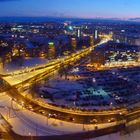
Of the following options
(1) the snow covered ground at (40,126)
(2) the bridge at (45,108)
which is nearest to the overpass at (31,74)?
(2) the bridge at (45,108)

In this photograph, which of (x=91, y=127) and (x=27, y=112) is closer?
(x=91, y=127)

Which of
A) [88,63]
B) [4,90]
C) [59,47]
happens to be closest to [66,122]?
[4,90]

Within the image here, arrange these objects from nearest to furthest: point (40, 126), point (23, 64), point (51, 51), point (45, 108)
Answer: point (40, 126)
point (45, 108)
point (23, 64)
point (51, 51)

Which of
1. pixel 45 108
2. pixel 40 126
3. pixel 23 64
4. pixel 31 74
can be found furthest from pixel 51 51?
pixel 40 126

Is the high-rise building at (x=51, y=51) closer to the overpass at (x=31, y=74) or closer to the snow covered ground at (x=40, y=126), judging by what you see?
the overpass at (x=31, y=74)

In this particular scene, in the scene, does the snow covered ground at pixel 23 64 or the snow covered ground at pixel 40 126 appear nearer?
the snow covered ground at pixel 40 126

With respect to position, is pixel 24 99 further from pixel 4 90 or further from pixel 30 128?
pixel 30 128

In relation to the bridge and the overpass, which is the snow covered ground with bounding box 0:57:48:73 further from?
the bridge

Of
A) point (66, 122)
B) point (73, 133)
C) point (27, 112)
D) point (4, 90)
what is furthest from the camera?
point (4, 90)

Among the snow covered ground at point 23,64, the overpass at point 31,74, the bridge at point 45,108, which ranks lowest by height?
the snow covered ground at point 23,64

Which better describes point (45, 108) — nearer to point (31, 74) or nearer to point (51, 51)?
point (31, 74)

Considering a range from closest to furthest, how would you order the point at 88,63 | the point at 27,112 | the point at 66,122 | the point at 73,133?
the point at 73,133 < the point at 66,122 < the point at 27,112 < the point at 88,63
